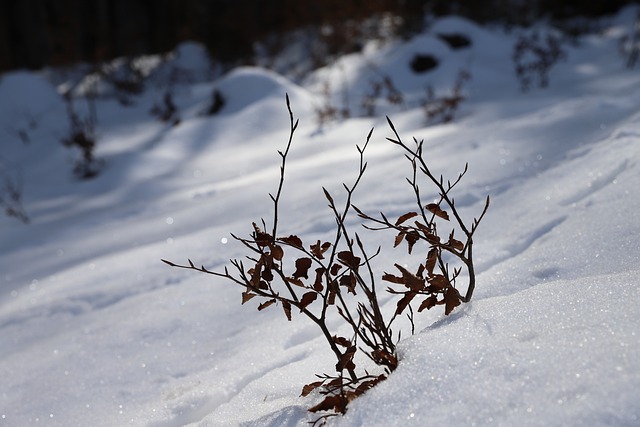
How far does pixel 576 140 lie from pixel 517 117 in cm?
92

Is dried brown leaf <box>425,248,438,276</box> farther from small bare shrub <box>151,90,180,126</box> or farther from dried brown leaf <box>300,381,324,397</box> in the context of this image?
small bare shrub <box>151,90,180,126</box>

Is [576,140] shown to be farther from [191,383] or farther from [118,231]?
[118,231]

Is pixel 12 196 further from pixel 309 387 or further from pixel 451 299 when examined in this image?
pixel 451 299

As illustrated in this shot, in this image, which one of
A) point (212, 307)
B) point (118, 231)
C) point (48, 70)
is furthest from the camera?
point (48, 70)

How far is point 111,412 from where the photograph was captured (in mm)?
1479

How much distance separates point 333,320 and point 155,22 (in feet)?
46.7

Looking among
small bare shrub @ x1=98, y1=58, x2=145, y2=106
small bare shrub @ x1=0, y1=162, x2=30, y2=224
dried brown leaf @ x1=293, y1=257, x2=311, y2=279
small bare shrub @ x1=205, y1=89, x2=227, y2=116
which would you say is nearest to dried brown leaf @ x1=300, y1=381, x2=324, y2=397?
dried brown leaf @ x1=293, y1=257, x2=311, y2=279

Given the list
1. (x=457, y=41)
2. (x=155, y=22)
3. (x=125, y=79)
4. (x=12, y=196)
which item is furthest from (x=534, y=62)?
(x=155, y=22)

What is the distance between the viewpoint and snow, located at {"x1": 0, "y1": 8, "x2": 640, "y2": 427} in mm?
964

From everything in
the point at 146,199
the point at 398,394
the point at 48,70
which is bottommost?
the point at 146,199

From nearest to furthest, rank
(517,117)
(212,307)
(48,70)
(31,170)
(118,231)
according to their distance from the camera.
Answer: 1. (212,307)
2. (118,231)
3. (517,117)
4. (31,170)
5. (48,70)

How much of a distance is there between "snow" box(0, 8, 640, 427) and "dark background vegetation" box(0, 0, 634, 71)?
287 inches

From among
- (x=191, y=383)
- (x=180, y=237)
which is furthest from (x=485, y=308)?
(x=180, y=237)

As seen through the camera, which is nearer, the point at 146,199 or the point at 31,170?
the point at 146,199
